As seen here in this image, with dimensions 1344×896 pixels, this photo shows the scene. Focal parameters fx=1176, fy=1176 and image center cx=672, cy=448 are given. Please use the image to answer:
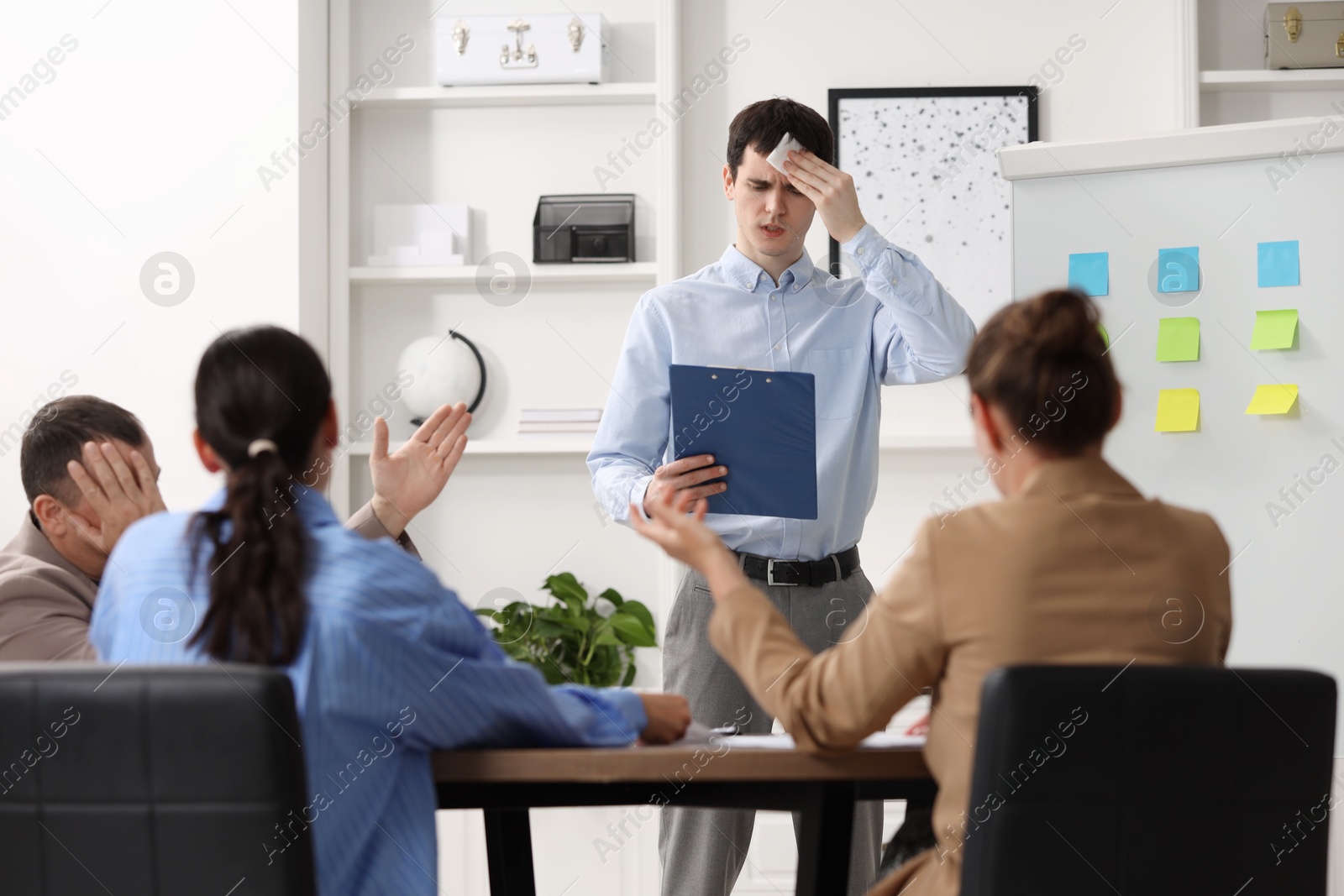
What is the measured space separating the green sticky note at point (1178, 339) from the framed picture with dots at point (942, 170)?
2.57 feet

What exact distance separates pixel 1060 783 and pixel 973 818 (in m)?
0.08

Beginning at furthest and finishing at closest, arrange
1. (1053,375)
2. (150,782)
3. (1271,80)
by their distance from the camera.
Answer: (1271,80), (1053,375), (150,782)

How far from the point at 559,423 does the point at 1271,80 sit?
2.24m

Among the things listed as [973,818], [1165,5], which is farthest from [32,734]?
[1165,5]

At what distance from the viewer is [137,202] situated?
10.5 ft

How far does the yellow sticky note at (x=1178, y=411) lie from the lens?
2625 mm

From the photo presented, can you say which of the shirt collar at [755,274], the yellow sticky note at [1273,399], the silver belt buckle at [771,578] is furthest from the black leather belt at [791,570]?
the yellow sticky note at [1273,399]

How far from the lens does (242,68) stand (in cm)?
323

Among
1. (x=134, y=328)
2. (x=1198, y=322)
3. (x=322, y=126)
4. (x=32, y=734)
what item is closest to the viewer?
(x=32, y=734)

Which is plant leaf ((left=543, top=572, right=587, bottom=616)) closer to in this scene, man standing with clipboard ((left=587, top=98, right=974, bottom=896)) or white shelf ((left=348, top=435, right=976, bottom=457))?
white shelf ((left=348, top=435, right=976, bottom=457))

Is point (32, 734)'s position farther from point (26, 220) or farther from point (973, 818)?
point (26, 220)

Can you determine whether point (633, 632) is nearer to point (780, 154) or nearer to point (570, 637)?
point (570, 637)

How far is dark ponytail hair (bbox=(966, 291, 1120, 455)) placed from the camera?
1.13 meters

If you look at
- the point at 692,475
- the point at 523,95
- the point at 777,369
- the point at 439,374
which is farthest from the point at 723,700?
the point at 523,95
